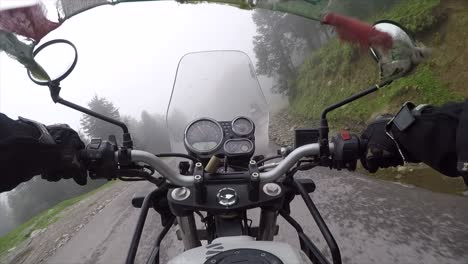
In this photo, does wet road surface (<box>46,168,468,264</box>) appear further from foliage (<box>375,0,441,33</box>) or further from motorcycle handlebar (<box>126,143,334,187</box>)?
foliage (<box>375,0,441,33</box>)

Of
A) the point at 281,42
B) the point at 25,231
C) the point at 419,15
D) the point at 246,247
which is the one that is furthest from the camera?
the point at 281,42

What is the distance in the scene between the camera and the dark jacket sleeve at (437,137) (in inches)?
54.6

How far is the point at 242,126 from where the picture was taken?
2.30 metres

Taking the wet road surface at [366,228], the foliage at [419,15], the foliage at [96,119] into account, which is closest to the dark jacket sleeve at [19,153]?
the wet road surface at [366,228]

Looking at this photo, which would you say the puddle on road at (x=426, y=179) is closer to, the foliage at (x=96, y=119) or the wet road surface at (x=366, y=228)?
the wet road surface at (x=366, y=228)

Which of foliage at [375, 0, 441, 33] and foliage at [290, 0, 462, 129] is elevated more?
foliage at [375, 0, 441, 33]

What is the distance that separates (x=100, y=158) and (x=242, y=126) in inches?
38.9

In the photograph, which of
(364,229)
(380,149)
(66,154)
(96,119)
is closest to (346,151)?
(380,149)

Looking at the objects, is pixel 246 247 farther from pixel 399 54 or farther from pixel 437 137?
pixel 399 54

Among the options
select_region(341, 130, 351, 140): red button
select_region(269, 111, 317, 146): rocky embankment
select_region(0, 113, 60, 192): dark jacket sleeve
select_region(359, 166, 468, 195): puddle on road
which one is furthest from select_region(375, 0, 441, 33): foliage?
select_region(0, 113, 60, 192): dark jacket sleeve

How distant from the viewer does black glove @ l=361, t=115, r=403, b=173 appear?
5.46 ft

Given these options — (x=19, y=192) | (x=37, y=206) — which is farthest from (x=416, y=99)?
(x=19, y=192)

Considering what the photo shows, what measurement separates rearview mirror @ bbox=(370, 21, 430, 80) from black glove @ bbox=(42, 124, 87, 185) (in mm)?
1523

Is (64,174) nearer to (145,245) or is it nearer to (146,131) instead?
(145,245)
